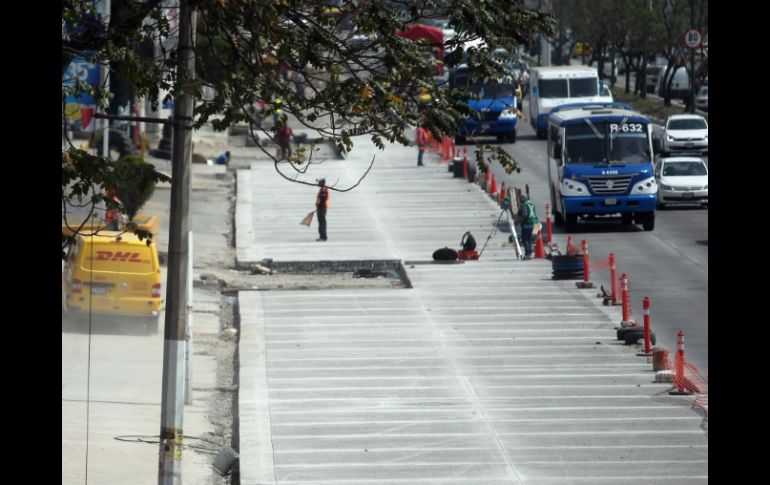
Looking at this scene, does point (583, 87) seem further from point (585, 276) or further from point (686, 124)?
point (585, 276)

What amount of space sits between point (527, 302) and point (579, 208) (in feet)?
29.3

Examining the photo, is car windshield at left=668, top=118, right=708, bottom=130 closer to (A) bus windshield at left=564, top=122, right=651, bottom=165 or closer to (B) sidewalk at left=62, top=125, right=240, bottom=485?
(A) bus windshield at left=564, top=122, right=651, bottom=165

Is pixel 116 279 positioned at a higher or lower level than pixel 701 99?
lower

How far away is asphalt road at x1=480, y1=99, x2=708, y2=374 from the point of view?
78.3ft

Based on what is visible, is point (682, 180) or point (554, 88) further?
point (554, 88)

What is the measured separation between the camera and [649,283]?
93.0 feet

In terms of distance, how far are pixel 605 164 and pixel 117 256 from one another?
51.1 feet

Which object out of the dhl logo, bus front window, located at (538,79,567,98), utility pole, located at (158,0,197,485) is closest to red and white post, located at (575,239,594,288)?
the dhl logo

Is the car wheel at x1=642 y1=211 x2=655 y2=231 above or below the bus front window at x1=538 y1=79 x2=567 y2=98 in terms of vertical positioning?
below

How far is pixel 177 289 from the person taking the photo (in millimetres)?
11906

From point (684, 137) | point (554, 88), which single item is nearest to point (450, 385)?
point (684, 137)

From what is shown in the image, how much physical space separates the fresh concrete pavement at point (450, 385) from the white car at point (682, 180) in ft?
25.6

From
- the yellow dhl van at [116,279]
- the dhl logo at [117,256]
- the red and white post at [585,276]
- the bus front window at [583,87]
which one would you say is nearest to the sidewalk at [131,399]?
the yellow dhl van at [116,279]

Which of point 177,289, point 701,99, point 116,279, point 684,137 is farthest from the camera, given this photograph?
point 701,99
